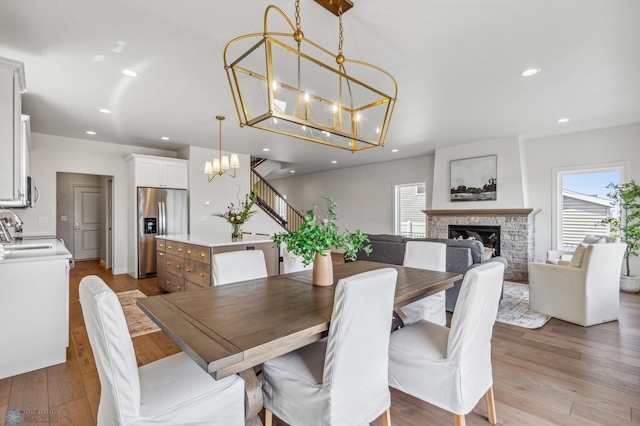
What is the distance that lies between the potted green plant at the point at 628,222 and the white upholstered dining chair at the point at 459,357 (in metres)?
4.70

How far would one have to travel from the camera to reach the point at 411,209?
7.97 m

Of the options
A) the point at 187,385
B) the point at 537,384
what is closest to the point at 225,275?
the point at 187,385

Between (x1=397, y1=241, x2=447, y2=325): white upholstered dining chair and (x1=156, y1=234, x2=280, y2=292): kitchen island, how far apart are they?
1568 millimetres

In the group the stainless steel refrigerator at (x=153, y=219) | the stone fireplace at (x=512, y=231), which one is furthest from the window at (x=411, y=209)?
the stainless steel refrigerator at (x=153, y=219)

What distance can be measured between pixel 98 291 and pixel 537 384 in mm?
2768

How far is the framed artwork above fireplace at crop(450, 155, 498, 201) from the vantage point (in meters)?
6.01

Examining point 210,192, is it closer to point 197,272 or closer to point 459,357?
point 197,272

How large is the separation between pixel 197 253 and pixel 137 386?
9.45 ft

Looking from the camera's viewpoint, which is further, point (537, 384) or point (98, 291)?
point (537, 384)

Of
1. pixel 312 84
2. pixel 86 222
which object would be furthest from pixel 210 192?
pixel 312 84

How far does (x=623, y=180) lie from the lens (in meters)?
5.06

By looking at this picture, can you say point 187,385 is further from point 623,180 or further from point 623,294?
point 623,180

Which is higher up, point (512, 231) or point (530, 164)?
point (530, 164)

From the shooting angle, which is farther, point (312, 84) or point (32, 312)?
point (312, 84)
